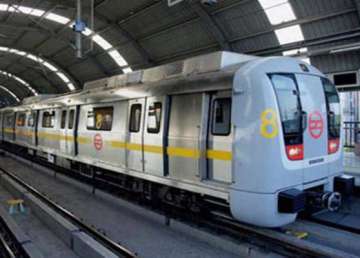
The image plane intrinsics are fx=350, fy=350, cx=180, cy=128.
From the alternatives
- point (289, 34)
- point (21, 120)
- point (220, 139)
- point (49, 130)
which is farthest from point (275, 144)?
A: point (21, 120)

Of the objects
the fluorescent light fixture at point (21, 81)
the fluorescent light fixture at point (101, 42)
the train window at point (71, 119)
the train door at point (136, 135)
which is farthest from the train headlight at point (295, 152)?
the fluorescent light fixture at point (21, 81)

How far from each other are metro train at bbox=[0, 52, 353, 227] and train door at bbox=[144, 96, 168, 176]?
0.02 m

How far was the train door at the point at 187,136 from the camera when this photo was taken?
5.42 metres

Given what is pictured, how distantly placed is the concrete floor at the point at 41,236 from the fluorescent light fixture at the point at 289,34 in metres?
11.7

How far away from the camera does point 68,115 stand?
10.4 meters

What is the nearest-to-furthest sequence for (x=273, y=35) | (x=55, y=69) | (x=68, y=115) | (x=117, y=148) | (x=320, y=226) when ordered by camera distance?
(x=320, y=226), (x=117, y=148), (x=68, y=115), (x=273, y=35), (x=55, y=69)

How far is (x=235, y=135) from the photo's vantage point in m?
4.84

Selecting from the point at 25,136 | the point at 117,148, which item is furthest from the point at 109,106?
the point at 25,136

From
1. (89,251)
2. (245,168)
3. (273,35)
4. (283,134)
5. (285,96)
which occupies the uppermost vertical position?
(273,35)

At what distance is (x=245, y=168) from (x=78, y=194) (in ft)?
18.0

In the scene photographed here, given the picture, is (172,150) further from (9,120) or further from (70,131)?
(9,120)

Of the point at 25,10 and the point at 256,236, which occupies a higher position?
the point at 25,10

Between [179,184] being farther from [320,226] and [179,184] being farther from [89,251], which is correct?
[320,226]

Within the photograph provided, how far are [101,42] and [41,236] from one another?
59.7 feet
